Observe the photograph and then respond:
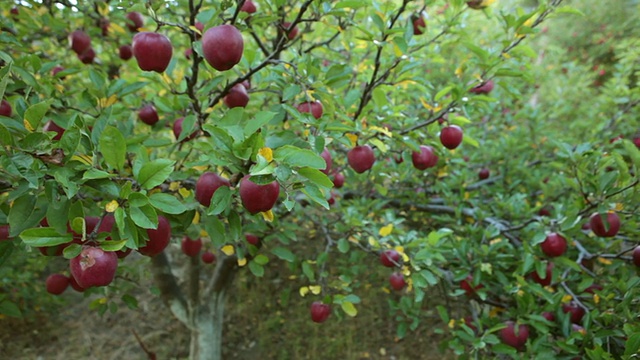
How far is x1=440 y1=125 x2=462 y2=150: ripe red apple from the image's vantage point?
60.9 inches

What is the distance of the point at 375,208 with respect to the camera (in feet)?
7.22

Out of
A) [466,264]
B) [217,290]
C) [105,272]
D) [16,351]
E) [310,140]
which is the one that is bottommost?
[16,351]

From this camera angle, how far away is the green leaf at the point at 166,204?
35.4 inches

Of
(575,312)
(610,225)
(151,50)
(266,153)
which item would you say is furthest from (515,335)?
(151,50)

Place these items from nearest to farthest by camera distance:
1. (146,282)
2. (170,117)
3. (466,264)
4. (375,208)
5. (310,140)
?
(310,140) → (170,117) → (466,264) → (375,208) → (146,282)

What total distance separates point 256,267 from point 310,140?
84 centimetres

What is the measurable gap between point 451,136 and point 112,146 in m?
1.19

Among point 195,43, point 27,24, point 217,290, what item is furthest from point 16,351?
point 195,43

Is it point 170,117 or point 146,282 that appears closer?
point 170,117

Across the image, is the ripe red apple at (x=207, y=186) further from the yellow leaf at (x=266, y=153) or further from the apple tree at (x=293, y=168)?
the yellow leaf at (x=266, y=153)

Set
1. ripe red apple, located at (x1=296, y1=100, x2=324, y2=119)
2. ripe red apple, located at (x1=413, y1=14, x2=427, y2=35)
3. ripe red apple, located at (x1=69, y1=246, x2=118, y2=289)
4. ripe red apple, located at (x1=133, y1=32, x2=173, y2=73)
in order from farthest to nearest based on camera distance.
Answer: ripe red apple, located at (x1=413, y1=14, x2=427, y2=35), ripe red apple, located at (x1=296, y1=100, x2=324, y2=119), ripe red apple, located at (x1=133, y1=32, x2=173, y2=73), ripe red apple, located at (x1=69, y1=246, x2=118, y2=289)

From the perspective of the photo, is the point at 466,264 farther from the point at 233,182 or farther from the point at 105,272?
the point at 105,272

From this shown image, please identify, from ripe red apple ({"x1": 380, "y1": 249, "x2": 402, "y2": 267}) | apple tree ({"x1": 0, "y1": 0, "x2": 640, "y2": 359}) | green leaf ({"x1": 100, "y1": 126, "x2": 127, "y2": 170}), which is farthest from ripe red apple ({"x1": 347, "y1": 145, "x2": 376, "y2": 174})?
green leaf ({"x1": 100, "y1": 126, "x2": 127, "y2": 170})

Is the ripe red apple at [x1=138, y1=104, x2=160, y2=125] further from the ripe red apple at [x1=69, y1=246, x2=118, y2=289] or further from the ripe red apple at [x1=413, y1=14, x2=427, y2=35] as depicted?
the ripe red apple at [x1=413, y1=14, x2=427, y2=35]
